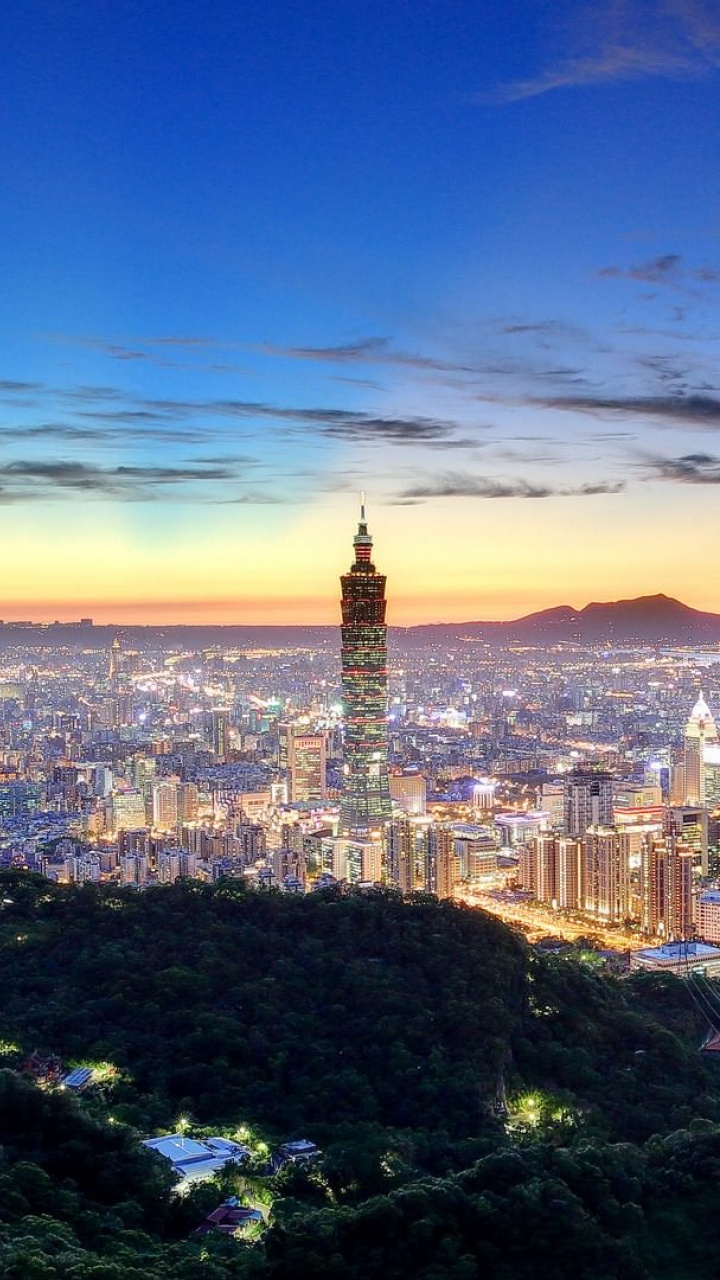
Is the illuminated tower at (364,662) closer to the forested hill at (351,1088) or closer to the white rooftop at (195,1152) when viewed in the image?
the forested hill at (351,1088)

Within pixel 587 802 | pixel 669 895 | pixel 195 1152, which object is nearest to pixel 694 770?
pixel 587 802

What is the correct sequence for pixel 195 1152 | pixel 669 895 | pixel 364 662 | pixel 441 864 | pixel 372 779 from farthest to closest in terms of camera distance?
pixel 364 662 → pixel 372 779 → pixel 441 864 → pixel 669 895 → pixel 195 1152

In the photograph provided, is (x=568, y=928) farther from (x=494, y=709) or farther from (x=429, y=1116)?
(x=494, y=709)

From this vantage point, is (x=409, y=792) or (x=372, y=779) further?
(x=409, y=792)

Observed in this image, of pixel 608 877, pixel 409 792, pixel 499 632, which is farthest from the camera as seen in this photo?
pixel 499 632

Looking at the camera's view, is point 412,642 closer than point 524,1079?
No

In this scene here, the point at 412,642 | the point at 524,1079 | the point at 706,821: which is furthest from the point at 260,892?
the point at 412,642

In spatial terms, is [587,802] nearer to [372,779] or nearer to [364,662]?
[372,779]
